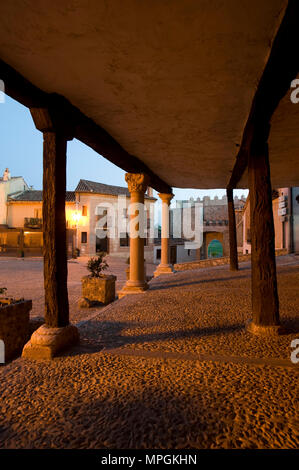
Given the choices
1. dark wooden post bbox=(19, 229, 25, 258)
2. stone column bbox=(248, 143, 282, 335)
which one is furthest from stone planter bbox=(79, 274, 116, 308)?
dark wooden post bbox=(19, 229, 25, 258)

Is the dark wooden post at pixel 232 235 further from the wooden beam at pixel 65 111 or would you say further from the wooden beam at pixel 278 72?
the wooden beam at pixel 278 72

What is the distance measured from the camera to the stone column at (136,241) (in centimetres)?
602

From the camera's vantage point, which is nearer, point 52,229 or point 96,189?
point 52,229

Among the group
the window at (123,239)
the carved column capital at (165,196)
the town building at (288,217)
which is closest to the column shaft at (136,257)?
the carved column capital at (165,196)

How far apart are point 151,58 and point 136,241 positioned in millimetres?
4236

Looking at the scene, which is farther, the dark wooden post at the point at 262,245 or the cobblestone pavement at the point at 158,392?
the dark wooden post at the point at 262,245

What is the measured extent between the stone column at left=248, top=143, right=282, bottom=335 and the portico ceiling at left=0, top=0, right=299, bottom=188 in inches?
37.6

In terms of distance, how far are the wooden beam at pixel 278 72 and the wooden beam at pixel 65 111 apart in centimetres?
222

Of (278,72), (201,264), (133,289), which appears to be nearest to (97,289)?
(133,289)

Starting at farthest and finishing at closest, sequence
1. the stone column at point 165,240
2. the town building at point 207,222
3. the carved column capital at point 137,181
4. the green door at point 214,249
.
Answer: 1. the green door at point 214,249
2. the town building at point 207,222
3. the stone column at point 165,240
4. the carved column capital at point 137,181

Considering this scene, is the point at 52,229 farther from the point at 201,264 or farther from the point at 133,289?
the point at 201,264

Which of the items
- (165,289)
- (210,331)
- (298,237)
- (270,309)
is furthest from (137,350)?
(298,237)

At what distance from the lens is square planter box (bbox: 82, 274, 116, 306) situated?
707cm

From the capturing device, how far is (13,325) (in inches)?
158
